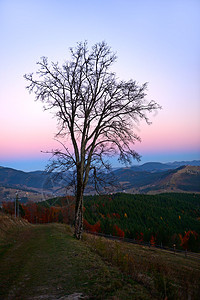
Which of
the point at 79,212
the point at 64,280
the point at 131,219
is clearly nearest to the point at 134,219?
the point at 131,219

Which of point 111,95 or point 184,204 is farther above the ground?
point 111,95

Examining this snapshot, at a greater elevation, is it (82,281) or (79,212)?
(79,212)

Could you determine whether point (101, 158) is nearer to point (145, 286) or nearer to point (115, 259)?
point (115, 259)

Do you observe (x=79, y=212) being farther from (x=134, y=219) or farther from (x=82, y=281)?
(x=134, y=219)

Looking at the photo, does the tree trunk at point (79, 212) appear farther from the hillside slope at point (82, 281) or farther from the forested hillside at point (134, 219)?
Result: the forested hillside at point (134, 219)

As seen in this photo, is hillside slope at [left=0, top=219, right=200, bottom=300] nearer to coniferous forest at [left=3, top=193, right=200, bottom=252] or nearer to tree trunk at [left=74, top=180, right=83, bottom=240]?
tree trunk at [left=74, top=180, right=83, bottom=240]

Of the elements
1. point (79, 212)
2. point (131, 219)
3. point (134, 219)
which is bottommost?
point (134, 219)

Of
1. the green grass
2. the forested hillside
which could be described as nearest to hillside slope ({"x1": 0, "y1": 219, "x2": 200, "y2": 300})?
the green grass

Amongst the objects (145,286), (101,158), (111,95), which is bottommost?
(145,286)

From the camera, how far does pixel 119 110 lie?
1320cm

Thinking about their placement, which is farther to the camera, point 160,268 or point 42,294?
point 160,268

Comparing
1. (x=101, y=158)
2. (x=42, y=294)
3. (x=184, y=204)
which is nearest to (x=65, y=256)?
(x=42, y=294)

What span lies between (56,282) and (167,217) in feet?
431

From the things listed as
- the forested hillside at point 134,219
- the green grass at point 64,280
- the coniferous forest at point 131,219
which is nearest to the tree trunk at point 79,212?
the green grass at point 64,280
